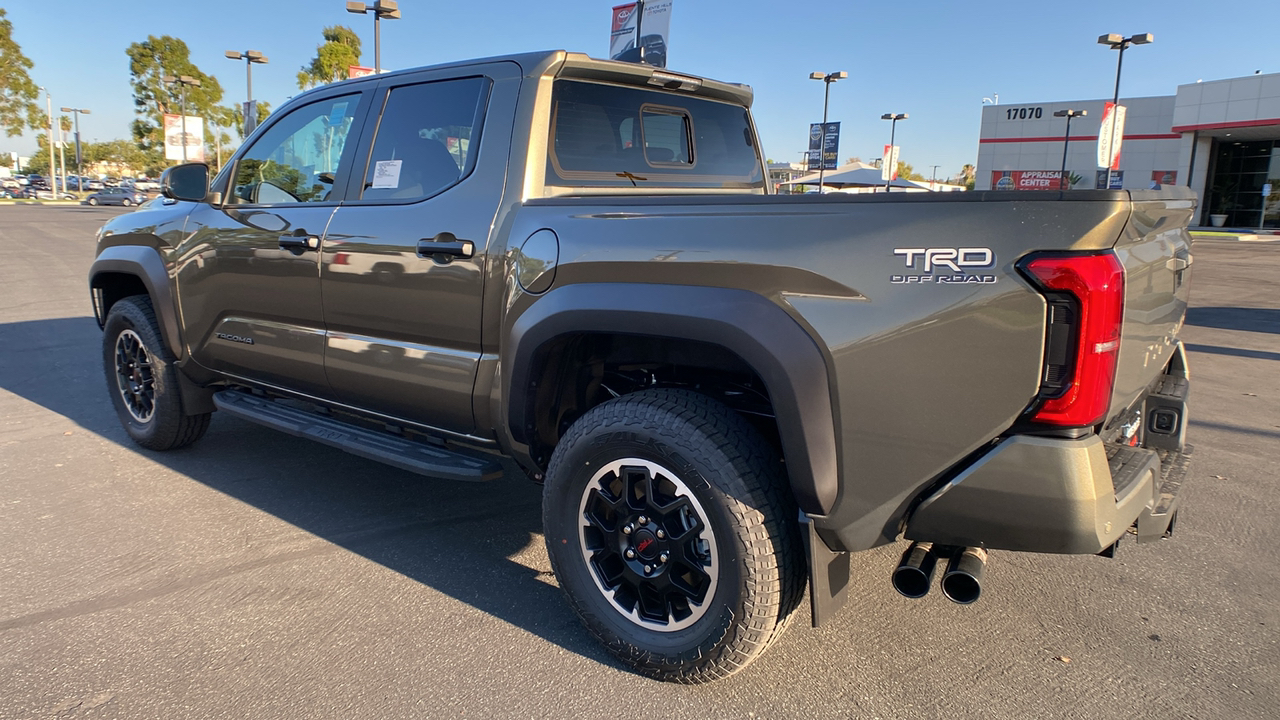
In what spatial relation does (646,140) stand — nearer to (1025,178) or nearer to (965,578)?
(965,578)

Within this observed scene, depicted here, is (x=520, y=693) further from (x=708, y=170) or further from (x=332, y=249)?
(x=708, y=170)

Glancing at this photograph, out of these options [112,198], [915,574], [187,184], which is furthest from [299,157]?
[112,198]

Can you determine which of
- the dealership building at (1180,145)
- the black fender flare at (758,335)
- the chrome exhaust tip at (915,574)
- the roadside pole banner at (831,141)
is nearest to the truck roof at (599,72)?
the black fender flare at (758,335)

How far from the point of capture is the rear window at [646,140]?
3.27m

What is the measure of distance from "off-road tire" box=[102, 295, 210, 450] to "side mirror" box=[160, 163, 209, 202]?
803 millimetres

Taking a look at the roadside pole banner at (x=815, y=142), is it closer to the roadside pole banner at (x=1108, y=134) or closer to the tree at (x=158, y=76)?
the roadside pole banner at (x=1108, y=134)

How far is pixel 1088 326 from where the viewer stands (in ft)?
6.38

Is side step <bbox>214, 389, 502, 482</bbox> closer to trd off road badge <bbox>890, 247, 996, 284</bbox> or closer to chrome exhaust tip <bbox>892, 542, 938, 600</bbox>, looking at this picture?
chrome exhaust tip <bbox>892, 542, 938, 600</bbox>

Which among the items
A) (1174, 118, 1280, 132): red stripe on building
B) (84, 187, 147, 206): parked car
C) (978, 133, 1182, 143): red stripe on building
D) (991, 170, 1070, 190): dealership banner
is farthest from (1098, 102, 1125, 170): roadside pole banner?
(84, 187, 147, 206): parked car

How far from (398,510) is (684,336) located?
2.18 metres

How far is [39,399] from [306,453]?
2.55 m

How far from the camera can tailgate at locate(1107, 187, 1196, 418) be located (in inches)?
81.4

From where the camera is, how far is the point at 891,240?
2100mm

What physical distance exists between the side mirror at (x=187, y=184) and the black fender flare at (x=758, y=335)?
2481mm
